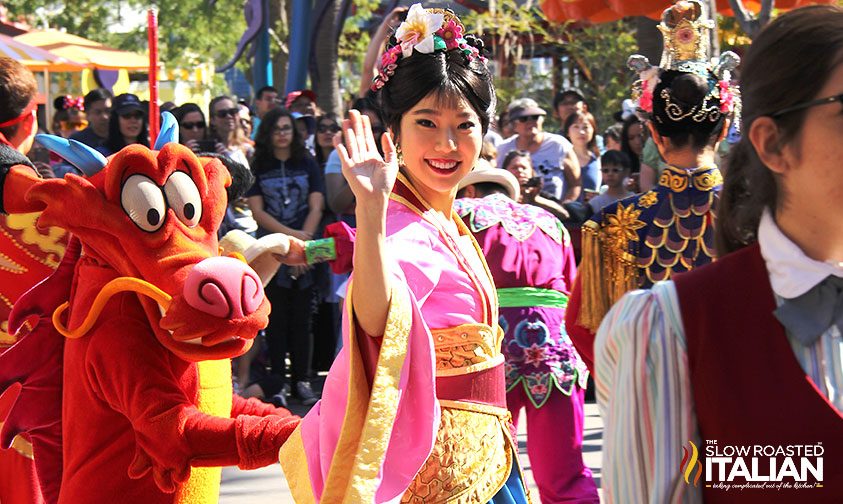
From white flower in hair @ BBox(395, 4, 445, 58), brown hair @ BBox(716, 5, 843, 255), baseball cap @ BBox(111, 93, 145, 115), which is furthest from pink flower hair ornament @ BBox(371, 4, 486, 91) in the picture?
baseball cap @ BBox(111, 93, 145, 115)

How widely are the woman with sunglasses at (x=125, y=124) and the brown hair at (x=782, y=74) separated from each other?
6.38 metres

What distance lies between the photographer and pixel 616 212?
4258 millimetres

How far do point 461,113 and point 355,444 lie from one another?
3.36 feet

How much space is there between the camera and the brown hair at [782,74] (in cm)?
200

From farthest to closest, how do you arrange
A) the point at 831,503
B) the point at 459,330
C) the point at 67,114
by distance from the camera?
the point at 67,114 → the point at 459,330 → the point at 831,503

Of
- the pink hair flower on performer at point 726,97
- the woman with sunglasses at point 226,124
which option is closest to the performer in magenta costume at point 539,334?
the pink hair flower on performer at point 726,97

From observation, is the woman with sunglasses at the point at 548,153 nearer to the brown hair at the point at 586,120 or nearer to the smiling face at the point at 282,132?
the brown hair at the point at 586,120

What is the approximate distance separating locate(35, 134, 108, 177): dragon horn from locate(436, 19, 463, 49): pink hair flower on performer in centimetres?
106

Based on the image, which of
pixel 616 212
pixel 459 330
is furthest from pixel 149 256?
pixel 616 212

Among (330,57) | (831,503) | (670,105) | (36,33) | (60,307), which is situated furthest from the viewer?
(36,33)

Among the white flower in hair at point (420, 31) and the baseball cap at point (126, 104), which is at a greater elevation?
the baseball cap at point (126, 104)

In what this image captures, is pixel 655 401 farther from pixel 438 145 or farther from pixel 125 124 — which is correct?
pixel 125 124

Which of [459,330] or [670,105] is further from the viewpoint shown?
[670,105]

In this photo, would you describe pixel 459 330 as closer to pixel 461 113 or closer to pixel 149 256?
pixel 461 113
